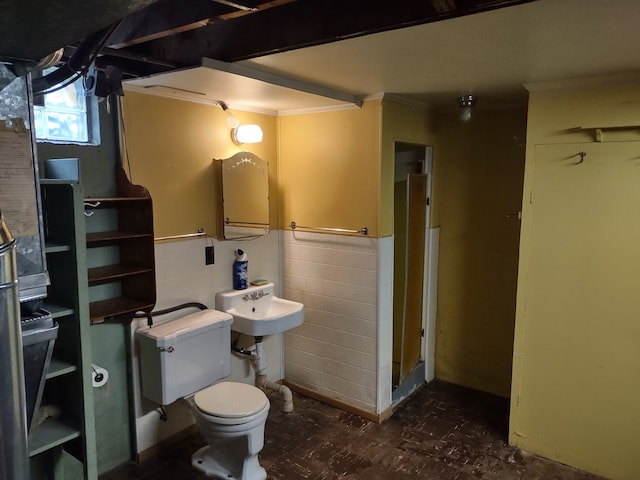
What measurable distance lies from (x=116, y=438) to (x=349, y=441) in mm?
1350

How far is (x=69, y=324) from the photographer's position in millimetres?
1851

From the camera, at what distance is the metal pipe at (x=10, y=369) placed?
1115 millimetres

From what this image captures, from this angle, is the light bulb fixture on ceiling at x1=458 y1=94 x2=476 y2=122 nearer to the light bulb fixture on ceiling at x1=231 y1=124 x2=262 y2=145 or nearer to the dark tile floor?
the light bulb fixture on ceiling at x1=231 y1=124 x2=262 y2=145

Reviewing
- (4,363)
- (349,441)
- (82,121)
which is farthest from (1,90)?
(349,441)

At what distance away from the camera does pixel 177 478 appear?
8.33 feet

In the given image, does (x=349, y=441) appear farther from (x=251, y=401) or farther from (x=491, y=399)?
(x=491, y=399)

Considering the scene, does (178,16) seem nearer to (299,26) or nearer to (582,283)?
(299,26)

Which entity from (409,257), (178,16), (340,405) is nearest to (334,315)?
(340,405)

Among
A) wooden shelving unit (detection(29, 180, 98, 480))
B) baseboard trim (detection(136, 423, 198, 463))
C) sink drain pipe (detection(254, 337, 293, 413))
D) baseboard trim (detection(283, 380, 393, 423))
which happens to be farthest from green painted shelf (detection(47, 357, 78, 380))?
baseboard trim (detection(283, 380, 393, 423))

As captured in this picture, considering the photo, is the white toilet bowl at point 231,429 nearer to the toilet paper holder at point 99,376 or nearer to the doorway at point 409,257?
the toilet paper holder at point 99,376

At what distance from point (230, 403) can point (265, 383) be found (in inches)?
34.0

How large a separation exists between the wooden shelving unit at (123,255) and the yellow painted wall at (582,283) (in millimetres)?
2054

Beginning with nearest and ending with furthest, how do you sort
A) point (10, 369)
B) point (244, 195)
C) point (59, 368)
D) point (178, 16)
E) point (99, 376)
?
point (10, 369)
point (178, 16)
point (59, 368)
point (99, 376)
point (244, 195)

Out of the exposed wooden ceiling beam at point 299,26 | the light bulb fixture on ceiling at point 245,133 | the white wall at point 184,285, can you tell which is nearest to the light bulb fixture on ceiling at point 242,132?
the light bulb fixture on ceiling at point 245,133
